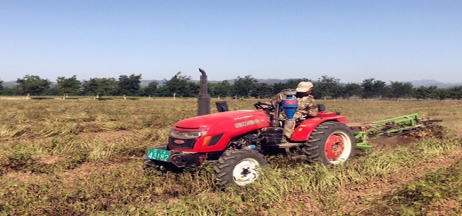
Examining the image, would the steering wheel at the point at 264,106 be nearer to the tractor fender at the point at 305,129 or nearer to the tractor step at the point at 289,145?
the tractor fender at the point at 305,129

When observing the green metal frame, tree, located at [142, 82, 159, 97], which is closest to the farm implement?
the green metal frame

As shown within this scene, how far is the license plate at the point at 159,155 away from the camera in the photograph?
17.2ft

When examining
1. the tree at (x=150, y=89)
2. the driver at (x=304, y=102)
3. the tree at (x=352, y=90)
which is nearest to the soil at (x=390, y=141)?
the driver at (x=304, y=102)

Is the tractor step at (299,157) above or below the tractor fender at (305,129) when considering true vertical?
below

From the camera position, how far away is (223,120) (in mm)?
5441

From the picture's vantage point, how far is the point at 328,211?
3.92m

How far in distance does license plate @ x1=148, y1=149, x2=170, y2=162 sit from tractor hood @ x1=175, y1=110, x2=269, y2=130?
45cm

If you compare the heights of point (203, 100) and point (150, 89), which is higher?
point (203, 100)

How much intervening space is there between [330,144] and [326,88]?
5323 cm

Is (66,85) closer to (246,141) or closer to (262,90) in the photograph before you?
(262,90)

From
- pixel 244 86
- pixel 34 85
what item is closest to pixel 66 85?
pixel 34 85

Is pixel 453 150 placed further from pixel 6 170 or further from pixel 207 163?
pixel 6 170

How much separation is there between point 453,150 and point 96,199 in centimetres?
633

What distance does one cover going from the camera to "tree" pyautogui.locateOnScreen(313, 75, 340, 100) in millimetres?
56900
